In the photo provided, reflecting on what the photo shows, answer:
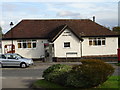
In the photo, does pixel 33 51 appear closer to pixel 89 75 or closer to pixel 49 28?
pixel 49 28

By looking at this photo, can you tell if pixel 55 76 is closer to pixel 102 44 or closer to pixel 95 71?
pixel 95 71

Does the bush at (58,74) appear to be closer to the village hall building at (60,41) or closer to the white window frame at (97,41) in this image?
the village hall building at (60,41)

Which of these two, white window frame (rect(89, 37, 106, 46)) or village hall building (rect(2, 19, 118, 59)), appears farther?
white window frame (rect(89, 37, 106, 46))

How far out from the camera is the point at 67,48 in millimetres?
34344

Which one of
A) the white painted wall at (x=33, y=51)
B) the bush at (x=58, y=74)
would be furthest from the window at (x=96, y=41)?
the bush at (x=58, y=74)

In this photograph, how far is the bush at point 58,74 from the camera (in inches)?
517

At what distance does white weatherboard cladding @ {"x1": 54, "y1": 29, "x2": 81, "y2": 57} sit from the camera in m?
34.0

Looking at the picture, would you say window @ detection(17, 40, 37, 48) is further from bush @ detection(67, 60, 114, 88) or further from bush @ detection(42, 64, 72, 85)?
Result: bush @ detection(67, 60, 114, 88)

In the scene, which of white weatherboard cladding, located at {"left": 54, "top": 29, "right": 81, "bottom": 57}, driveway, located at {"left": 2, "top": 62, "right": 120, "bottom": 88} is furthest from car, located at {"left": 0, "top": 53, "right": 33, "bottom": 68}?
white weatherboard cladding, located at {"left": 54, "top": 29, "right": 81, "bottom": 57}

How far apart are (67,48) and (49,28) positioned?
498 centimetres

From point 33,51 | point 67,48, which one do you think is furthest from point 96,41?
point 33,51

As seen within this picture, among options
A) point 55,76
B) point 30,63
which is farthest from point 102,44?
point 55,76

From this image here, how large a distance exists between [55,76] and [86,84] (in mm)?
2302

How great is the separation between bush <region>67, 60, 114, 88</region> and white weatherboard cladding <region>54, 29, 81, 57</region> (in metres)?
21.7
